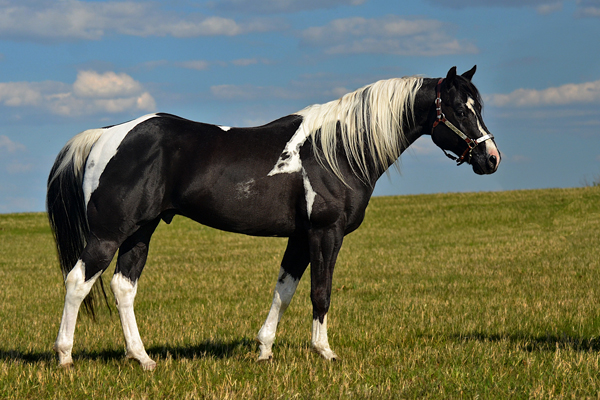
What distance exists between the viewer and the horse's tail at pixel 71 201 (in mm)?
5883

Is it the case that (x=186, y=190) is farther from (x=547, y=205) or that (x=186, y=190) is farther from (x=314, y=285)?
(x=547, y=205)

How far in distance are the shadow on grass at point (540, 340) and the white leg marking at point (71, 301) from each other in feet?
13.8

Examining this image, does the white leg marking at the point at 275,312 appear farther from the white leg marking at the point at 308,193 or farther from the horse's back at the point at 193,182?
the white leg marking at the point at 308,193

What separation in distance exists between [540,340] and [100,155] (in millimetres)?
5465

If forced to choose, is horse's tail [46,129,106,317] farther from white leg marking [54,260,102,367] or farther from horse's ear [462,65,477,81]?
horse's ear [462,65,477,81]

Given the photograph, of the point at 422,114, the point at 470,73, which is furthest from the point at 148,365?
the point at 470,73

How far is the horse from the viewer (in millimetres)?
5430

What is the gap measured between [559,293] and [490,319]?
9.43 feet

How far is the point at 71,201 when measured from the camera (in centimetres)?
598

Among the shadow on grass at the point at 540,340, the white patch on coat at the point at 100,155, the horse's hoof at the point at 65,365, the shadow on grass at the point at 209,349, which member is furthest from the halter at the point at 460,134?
the horse's hoof at the point at 65,365

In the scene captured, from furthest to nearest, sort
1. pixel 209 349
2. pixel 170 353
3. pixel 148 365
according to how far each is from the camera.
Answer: pixel 209 349 → pixel 170 353 → pixel 148 365

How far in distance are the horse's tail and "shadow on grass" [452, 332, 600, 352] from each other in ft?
14.5

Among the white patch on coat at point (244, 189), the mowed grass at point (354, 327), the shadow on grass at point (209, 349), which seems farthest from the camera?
the shadow on grass at point (209, 349)

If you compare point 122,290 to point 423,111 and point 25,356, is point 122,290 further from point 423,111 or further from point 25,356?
point 423,111
